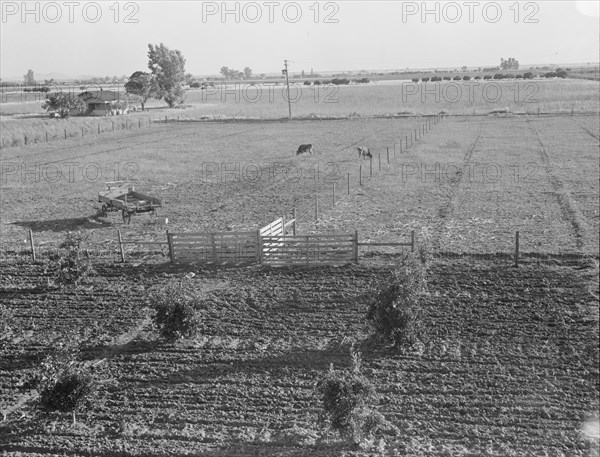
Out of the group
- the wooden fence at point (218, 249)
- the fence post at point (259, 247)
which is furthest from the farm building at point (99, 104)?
the fence post at point (259, 247)

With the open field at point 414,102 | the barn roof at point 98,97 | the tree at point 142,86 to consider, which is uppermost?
the tree at point 142,86

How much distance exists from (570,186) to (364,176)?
828 cm

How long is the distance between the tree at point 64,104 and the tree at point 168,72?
2144 centimetres

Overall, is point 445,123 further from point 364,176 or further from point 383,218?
point 383,218

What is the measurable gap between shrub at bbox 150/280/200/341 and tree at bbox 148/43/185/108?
85.2 metres

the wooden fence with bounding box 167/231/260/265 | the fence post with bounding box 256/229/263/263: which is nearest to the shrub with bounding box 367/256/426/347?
the fence post with bounding box 256/229/263/263

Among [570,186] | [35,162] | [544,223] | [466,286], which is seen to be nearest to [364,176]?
[570,186]

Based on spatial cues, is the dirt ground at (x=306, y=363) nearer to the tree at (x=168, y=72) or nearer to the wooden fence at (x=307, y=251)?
the wooden fence at (x=307, y=251)

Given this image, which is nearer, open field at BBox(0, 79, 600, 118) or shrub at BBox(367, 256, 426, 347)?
shrub at BBox(367, 256, 426, 347)

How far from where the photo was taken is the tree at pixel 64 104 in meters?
67.5

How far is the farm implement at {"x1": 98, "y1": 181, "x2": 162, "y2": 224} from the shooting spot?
798 inches

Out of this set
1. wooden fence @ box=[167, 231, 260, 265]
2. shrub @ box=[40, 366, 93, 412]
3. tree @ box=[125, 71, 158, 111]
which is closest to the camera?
shrub @ box=[40, 366, 93, 412]

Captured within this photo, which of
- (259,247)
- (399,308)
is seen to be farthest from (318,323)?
(259,247)

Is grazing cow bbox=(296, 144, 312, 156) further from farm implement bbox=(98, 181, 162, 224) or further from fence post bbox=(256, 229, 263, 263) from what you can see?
fence post bbox=(256, 229, 263, 263)
